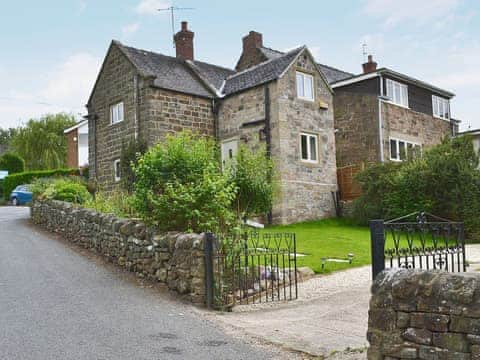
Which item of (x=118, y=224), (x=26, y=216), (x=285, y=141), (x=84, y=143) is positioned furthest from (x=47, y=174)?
(x=118, y=224)

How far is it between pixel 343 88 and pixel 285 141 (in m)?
7.66

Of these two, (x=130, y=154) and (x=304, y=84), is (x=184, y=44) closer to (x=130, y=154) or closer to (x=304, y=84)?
(x=304, y=84)

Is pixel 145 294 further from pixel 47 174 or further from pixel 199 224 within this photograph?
pixel 47 174

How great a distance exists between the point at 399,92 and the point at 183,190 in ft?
67.7

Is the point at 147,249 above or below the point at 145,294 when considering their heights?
above

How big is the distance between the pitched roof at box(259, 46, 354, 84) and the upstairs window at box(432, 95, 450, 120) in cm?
556

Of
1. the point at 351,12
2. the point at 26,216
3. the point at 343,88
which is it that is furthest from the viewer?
the point at 343,88

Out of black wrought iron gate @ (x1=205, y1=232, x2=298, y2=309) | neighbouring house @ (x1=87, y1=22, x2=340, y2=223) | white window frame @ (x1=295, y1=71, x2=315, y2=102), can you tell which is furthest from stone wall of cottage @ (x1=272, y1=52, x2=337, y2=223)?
black wrought iron gate @ (x1=205, y1=232, x2=298, y2=309)

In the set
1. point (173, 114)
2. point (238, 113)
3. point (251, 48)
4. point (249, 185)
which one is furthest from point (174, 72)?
point (249, 185)

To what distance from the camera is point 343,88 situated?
2806cm

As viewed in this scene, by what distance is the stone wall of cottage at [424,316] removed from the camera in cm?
473

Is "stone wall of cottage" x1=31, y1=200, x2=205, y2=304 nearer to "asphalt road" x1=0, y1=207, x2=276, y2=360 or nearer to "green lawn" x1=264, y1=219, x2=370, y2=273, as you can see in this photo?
"asphalt road" x1=0, y1=207, x2=276, y2=360

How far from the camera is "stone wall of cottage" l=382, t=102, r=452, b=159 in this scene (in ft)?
89.1

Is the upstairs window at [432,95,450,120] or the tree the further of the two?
the tree
